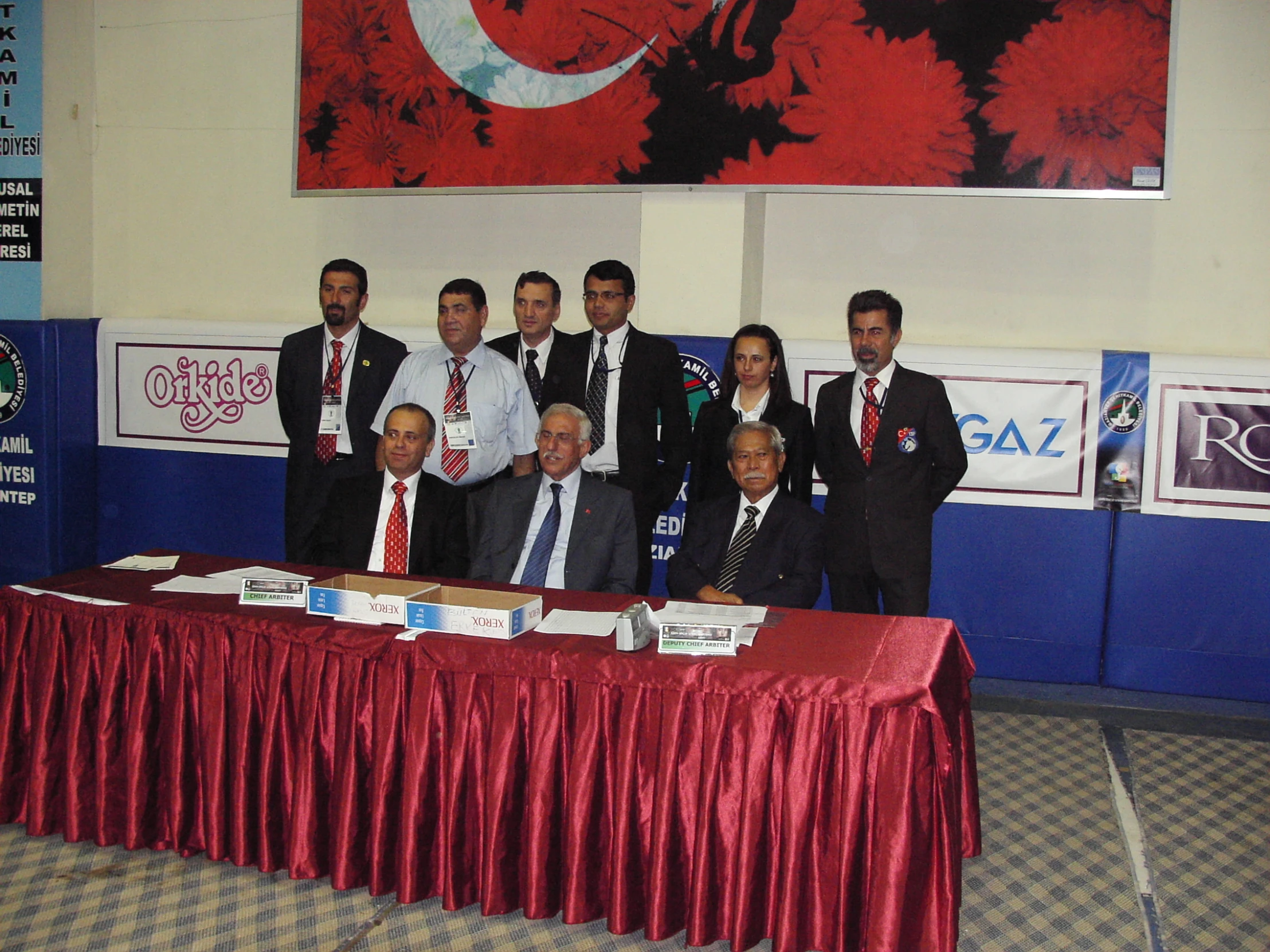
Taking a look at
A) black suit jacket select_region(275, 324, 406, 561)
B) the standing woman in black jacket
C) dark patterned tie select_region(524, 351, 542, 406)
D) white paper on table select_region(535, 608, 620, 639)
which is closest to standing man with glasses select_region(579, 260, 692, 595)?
the standing woman in black jacket

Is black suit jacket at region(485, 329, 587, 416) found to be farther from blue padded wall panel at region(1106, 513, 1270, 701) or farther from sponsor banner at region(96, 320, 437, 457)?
blue padded wall panel at region(1106, 513, 1270, 701)

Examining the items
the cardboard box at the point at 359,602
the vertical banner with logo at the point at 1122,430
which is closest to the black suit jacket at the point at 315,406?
the cardboard box at the point at 359,602

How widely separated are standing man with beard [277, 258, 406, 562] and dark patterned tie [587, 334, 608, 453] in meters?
0.82

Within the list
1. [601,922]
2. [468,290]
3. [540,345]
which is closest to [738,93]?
[540,345]

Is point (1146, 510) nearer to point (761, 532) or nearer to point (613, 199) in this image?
point (761, 532)

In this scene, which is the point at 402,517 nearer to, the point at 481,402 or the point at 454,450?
the point at 454,450

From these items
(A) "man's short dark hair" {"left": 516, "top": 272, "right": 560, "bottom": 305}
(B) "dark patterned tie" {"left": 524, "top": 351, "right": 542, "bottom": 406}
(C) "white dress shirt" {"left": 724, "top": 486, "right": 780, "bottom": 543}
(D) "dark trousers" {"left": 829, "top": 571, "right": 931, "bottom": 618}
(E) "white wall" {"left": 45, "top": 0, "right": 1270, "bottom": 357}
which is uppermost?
(E) "white wall" {"left": 45, "top": 0, "right": 1270, "bottom": 357}

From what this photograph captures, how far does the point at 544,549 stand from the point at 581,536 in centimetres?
12

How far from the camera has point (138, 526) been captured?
16.3 ft

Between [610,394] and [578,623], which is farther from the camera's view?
[610,394]

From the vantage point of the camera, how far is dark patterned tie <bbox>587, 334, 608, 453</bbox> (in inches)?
143

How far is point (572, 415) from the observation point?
10.0 ft

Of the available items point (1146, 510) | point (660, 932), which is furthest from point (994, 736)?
point (660, 932)

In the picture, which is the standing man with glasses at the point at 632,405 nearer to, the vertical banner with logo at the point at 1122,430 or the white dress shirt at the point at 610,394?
the white dress shirt at the point at 610,394
